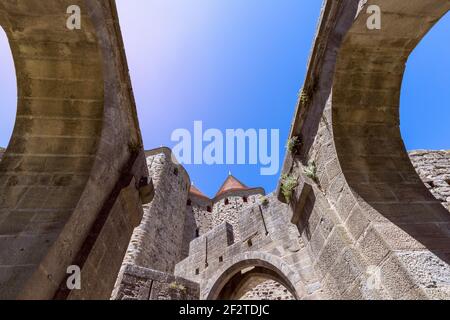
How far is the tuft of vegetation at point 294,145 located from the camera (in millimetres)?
4250

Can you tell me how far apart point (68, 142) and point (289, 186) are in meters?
2.98

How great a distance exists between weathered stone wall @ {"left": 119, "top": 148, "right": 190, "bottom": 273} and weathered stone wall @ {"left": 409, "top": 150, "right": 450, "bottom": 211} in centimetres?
1040

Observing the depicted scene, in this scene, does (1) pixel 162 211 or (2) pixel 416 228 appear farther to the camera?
(1) pixel 162 211

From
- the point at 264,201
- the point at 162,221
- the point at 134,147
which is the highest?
the point at 162,221

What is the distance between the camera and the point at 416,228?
2643 millimetres

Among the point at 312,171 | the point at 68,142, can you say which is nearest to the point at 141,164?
the point at 68,142

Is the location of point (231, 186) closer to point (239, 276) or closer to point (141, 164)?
point (239, 276)

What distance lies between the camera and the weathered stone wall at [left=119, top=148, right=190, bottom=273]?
12.5 metres

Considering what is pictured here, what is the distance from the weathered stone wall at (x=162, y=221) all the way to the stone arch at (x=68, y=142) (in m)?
9.33

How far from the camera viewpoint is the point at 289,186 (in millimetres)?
4199

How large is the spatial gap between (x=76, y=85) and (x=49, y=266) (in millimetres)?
2107

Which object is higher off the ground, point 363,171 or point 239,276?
point 239,276
